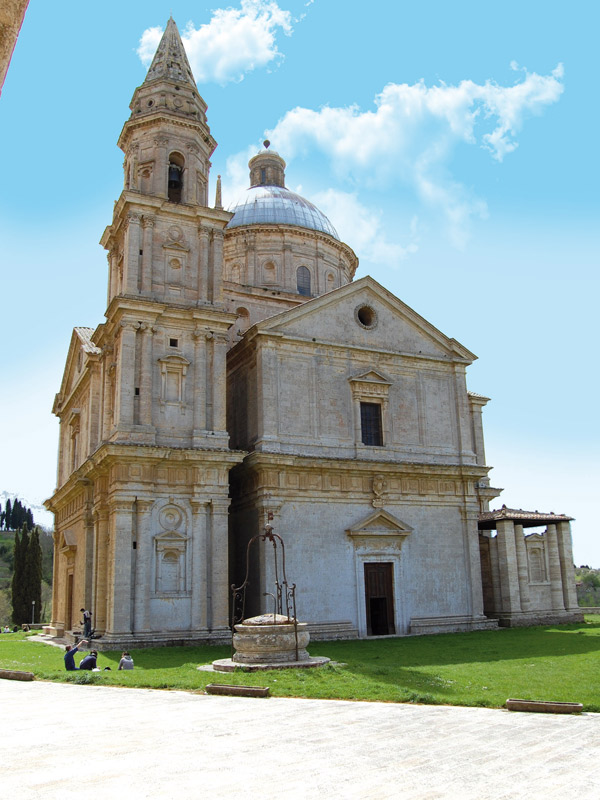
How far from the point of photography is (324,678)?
15141 millimetres

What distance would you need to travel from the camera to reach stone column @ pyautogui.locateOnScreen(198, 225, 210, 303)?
27.6 m

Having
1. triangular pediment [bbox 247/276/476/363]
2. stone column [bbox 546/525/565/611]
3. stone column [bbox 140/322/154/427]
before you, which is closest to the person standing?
stone column [bbox 140/322/154/427]

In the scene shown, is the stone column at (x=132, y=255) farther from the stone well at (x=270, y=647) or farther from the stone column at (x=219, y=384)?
the stone well at (x=270, y=647)

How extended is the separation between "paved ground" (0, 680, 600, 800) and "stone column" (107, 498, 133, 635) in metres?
10.3

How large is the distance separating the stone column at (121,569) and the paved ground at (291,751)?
33.8 feet

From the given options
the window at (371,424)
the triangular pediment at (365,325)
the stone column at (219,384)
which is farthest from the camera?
the window at (371,424)

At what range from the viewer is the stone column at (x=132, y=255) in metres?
26.4

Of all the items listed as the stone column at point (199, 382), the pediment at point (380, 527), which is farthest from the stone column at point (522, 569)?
the stone column at point (199, 382)

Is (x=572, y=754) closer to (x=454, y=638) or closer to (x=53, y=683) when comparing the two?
(x=53, y=683)

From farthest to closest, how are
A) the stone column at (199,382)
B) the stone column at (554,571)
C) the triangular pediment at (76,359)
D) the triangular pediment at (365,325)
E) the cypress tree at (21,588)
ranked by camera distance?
1. the cypress tree at (21,588)
2. the stone column at (554,571)
3. the triangular pediment at (76,359)
4. the triangular pediment at (365,325)
5. the stone column at (199,382)

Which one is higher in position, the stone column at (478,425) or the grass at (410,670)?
the stone column at (478,425)

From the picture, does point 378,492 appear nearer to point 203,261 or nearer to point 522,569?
point 522,569

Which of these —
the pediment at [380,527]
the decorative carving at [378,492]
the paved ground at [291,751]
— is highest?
the decorative carving at [378,492]

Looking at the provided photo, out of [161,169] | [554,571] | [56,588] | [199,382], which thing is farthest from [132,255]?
[554,571]
